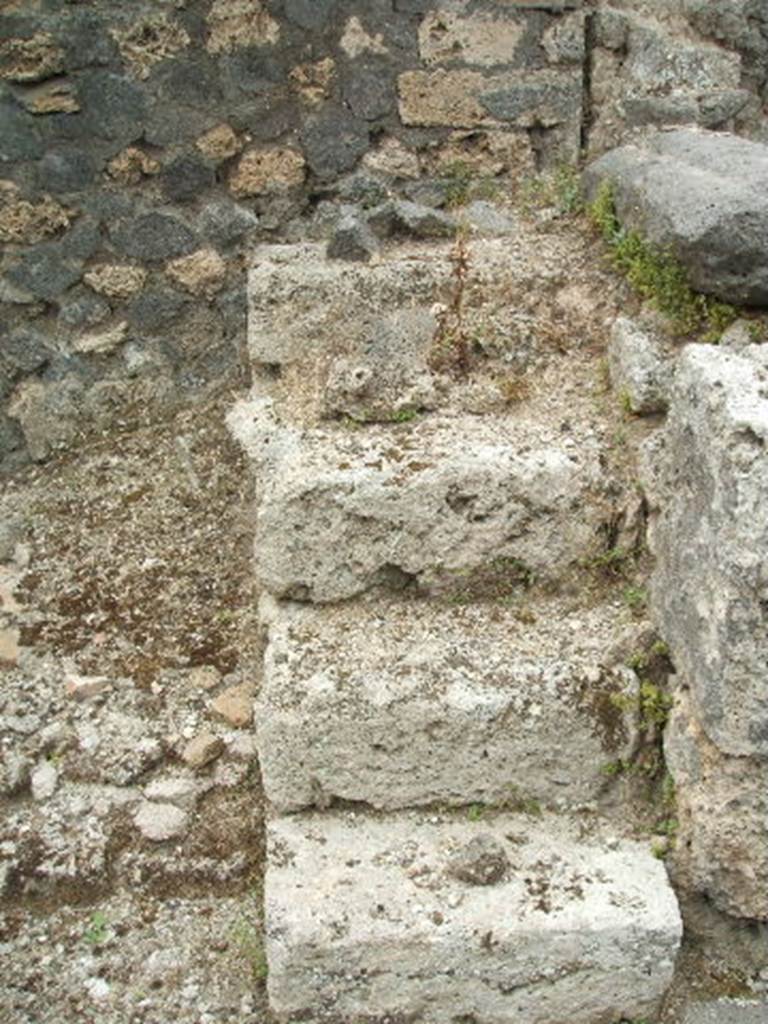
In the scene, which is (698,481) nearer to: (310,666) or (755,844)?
(755,844)

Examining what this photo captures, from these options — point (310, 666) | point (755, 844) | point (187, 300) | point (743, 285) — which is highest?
point (743, 285)

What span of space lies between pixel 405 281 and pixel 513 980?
175 cm

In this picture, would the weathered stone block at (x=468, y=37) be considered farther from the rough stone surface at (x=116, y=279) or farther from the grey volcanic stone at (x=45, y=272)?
the grey volcanic stone at (x=45, y=272)

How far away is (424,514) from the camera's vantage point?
252cm

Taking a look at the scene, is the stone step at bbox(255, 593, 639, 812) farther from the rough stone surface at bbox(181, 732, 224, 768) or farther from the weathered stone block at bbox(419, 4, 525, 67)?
the weathered stone block at bbox(419, 4, 525, 67)

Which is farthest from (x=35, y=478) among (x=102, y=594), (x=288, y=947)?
(x=288, y=947)

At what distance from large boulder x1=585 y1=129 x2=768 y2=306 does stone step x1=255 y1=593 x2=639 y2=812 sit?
806 mm

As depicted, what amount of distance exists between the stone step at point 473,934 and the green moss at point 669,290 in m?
1.18

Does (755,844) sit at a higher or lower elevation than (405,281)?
lower

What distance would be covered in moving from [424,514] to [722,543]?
67 centimetres

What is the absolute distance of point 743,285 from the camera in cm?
256

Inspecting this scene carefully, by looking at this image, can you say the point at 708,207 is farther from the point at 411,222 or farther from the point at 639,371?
the point at 411,222

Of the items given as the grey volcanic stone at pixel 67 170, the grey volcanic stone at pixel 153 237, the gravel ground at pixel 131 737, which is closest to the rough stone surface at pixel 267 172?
the grey volcanic stone at pixel 153 237

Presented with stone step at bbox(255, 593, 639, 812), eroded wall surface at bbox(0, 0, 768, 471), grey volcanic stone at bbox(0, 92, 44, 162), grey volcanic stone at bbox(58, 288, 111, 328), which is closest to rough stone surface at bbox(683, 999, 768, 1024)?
stone step at bbox(255, 593, 639, 812)
